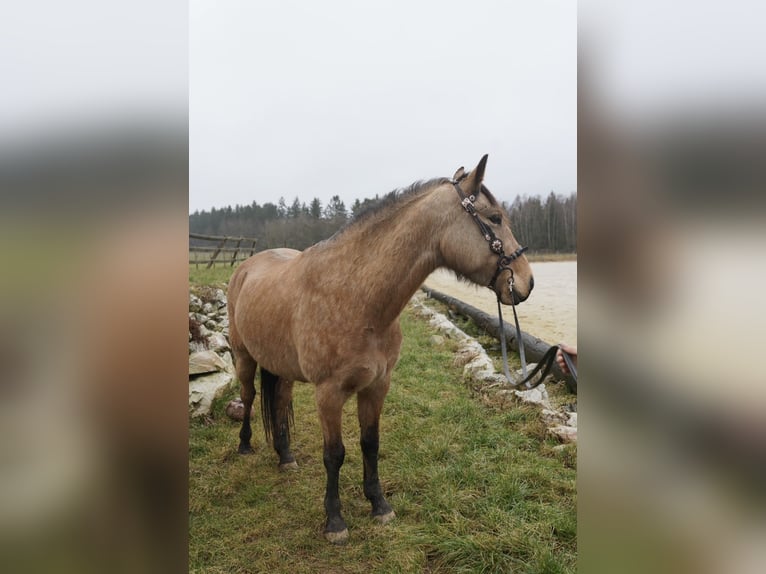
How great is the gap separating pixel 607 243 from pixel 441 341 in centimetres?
754

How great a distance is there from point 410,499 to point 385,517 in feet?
0.96

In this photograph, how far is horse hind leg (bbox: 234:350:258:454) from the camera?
4121 millimetres

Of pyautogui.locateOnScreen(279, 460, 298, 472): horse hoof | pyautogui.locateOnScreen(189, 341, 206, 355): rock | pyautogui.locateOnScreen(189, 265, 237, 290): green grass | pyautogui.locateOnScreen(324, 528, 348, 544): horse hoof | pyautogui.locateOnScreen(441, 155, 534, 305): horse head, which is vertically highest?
pyautogui.locateOnScreen(441, 155, 534, 305): horse head

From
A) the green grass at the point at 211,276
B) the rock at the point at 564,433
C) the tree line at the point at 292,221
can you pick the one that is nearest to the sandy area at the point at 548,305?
the tree line at the point at 292,221

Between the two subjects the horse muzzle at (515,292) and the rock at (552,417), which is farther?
the rock at (552,417)

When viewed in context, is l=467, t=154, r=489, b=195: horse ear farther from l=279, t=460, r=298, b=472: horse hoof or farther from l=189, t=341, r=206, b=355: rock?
l=189, t=341, r=206, b=355: rock

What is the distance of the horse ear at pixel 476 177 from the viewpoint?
244 centimetres

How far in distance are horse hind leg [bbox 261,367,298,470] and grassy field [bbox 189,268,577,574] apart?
0.56 feet

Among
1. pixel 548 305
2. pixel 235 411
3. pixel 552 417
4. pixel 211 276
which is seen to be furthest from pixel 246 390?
pixel 548 305

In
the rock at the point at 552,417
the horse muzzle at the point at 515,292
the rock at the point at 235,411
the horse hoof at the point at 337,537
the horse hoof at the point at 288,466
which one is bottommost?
the horse hoof at the point at 288,466

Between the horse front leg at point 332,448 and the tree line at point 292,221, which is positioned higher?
the tree line at point 292,221

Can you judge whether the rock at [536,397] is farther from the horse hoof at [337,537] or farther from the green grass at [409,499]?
the horse hoof at [337,537]

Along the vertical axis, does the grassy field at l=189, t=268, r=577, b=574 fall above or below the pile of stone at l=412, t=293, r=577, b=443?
below

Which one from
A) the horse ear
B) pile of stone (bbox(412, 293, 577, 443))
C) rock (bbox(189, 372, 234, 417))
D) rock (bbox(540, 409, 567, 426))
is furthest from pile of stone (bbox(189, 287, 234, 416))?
the horse ear
